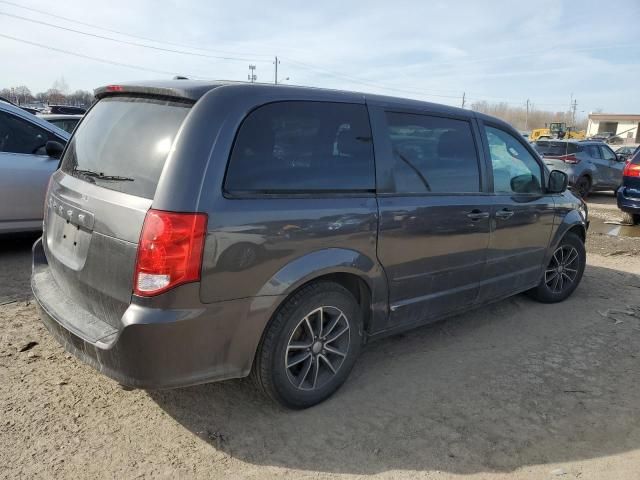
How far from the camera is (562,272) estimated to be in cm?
517

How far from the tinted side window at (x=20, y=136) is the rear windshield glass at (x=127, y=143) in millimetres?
2918

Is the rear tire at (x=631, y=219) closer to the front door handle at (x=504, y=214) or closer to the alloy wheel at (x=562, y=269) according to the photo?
the alloy wheel at (x=562, y=269)

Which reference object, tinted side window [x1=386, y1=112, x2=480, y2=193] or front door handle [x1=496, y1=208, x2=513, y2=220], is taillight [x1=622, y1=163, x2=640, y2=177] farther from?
tinted side window [x1=386, y1=112, x2=480, y2=193]

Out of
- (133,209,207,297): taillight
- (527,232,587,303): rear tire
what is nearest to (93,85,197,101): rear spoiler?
(133,209,207,297): taillight

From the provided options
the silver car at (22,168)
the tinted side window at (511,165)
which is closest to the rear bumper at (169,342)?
the tinted side window at (511,165)

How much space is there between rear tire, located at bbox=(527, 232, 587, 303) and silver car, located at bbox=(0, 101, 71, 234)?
5074 millimetres

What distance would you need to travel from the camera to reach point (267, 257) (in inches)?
103

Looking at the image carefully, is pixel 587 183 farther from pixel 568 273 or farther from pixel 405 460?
pixel 405 460

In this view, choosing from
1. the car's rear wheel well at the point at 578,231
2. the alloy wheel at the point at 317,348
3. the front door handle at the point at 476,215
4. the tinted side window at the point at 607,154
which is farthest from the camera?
the tinted side window at the point at 607,154

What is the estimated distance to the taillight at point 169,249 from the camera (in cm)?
236

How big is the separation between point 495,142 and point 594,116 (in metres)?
89.6

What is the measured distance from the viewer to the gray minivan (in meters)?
2.42

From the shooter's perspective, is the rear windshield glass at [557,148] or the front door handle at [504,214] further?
the rear windshield glass at [557,148]

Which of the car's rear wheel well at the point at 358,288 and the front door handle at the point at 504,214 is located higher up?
the front door handle at the point at 504,214
